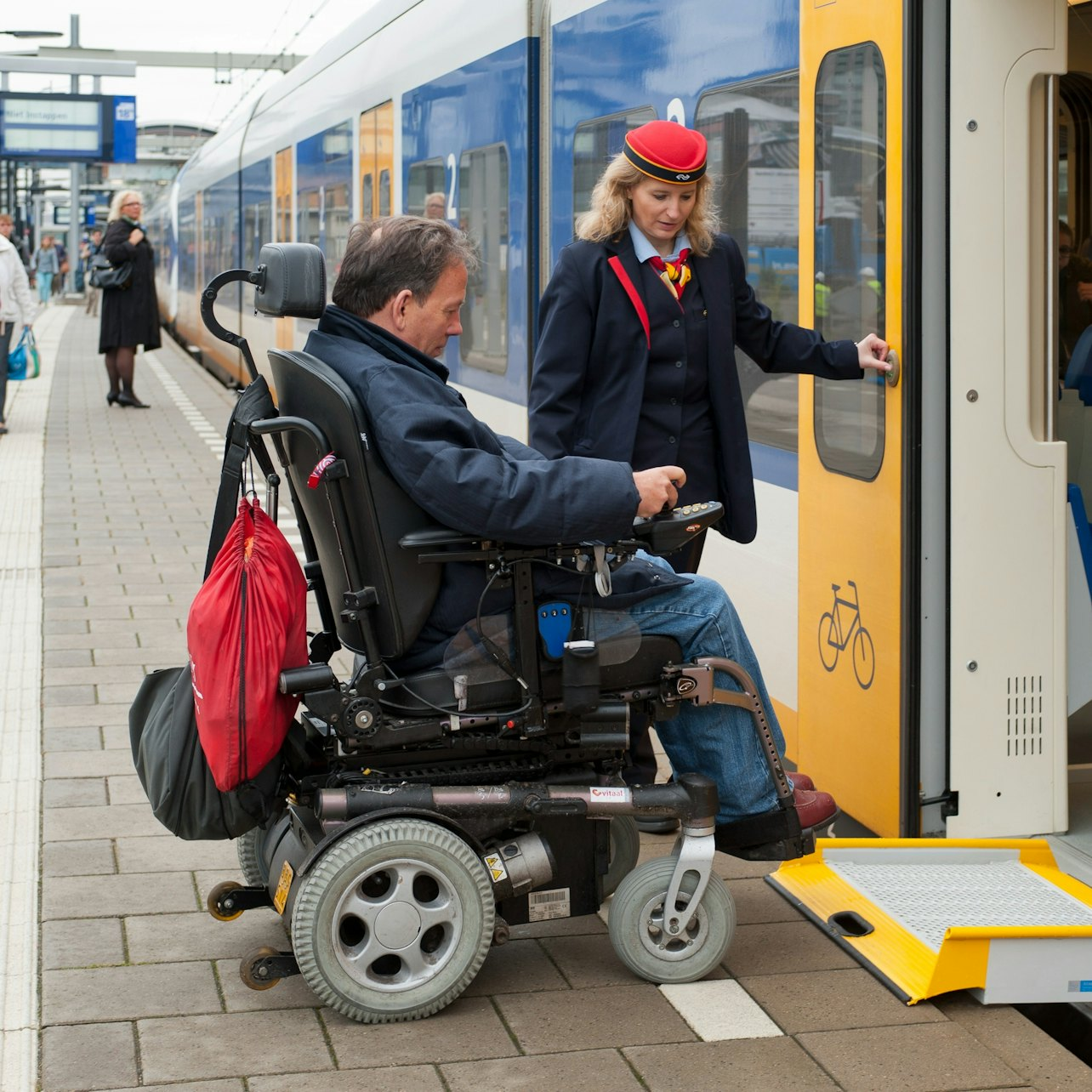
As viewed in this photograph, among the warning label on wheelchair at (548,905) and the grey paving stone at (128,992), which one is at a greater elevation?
the warning label on wheelchair at (548,905)

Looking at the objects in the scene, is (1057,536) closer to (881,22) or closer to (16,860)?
(881,22)

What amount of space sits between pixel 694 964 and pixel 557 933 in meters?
0.40

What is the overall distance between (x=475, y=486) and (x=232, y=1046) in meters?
1.10

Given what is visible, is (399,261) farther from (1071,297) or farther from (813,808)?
(1071,297)

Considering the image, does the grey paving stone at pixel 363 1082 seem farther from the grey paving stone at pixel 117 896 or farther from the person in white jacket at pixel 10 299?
the person in white jacket at pixel 10 299

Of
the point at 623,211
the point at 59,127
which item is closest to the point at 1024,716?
the point at 623,211

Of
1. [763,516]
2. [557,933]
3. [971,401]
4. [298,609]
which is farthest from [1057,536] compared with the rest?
[298,609]

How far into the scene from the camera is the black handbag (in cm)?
1545

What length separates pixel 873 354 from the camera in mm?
3957

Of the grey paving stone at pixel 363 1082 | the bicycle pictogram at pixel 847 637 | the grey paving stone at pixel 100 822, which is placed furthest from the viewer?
the grey paving stone at pixel 100 822

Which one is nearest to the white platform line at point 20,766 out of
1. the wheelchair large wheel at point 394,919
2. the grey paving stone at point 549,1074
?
the wheelchair large wheel at point 394,919

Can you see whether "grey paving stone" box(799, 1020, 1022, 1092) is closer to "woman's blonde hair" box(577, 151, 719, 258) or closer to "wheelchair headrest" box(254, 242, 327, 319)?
"wheelchair headrest" box(254, 242, 327, 319)

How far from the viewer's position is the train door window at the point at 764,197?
462 centimetres

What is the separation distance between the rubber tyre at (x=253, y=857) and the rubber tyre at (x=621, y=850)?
2.39ft
